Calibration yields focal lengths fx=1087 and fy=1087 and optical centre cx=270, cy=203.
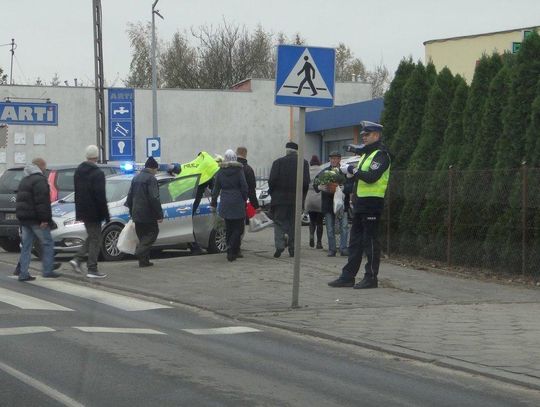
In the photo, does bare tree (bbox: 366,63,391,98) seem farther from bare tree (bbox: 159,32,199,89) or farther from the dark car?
the dark car

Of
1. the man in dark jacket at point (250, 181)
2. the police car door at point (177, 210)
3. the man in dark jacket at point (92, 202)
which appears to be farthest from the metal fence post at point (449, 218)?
the man in dark jacket at point (92, 202)

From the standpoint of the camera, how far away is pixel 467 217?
16203 mm

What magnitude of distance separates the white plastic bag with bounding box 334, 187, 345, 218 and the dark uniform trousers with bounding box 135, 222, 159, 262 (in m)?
2.95

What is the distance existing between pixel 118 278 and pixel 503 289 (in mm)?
5413

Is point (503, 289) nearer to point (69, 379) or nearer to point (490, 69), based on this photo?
point (490, 69)

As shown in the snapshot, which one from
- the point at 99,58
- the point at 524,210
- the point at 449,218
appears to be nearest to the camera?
the point at 524,210

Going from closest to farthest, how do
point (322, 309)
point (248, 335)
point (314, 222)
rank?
point (248, 335)
point (322, 309)
point (314, 222)

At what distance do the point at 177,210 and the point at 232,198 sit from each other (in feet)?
5.86

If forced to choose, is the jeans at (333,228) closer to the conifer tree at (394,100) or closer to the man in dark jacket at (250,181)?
the man in dark jacket at (250,181)

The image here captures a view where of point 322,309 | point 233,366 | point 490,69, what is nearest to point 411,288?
point 322,309

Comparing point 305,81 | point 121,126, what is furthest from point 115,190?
point 121,126

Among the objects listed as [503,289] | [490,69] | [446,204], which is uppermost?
[490,69]

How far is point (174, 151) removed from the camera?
52719 mm

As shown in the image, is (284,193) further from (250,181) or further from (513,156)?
(513,156)
